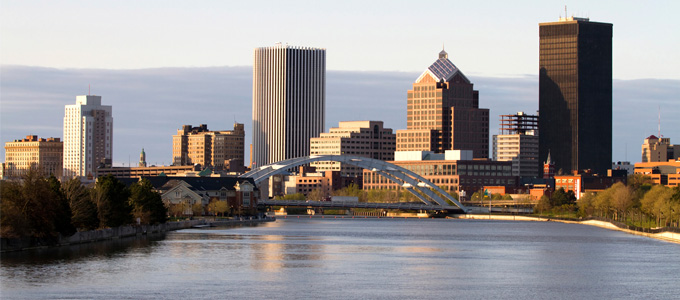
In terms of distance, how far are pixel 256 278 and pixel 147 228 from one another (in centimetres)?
5803

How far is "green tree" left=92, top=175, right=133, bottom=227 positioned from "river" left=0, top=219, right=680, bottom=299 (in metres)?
2.91

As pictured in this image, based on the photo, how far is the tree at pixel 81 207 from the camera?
96750 mm

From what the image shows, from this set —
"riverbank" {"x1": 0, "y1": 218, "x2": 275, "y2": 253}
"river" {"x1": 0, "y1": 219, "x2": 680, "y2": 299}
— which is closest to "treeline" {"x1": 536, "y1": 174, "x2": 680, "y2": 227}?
"river" {"x1": 0, "y1": 219, "x2": 680, "y2": 299}

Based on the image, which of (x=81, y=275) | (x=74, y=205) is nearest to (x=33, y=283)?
(x=81, y=275)

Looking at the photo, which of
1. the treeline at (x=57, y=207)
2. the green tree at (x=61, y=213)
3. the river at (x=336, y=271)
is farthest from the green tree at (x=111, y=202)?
the green tree at (x=61, y=213)

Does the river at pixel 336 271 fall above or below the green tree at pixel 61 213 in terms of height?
below

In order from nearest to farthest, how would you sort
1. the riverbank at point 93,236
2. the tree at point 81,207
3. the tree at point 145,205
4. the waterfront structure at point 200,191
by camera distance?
1. the riverbank at point 93,236
2. the tree at point 81,207
3. the tree at point 145,205
4. the waterfront structure at point 200,191

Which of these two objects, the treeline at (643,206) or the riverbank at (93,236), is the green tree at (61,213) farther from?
the treeline at (643,206)

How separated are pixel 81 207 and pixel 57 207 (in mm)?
10463

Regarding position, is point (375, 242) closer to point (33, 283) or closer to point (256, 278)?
point (256, 278)

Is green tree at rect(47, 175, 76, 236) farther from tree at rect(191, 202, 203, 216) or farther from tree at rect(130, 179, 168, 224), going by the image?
tree at rect(191, 202, 203, 216)

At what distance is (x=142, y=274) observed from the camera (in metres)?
69.9

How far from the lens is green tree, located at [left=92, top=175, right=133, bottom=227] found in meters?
107

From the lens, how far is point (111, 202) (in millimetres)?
108812
